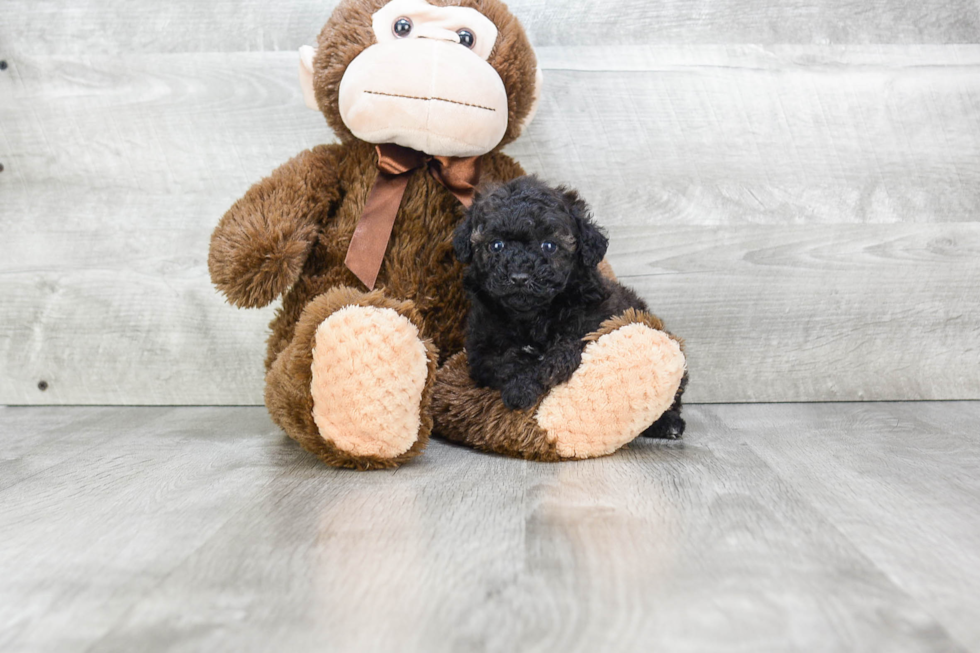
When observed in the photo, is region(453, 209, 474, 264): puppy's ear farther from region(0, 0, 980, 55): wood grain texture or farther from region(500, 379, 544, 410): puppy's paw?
region(0, 0, 980, 55): wood grain texture

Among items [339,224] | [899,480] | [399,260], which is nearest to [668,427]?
[899,480]

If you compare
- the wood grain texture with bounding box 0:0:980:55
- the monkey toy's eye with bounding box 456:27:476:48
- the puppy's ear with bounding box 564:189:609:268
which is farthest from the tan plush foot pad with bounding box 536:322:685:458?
the wood grain texture with bounding box 0:0:980:55

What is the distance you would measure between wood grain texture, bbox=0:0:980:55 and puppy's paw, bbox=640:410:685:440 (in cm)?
70

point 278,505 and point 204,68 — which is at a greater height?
point 204,68

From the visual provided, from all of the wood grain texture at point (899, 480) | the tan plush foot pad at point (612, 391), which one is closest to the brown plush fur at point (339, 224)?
the tan plush foot pad at point (612, 391)

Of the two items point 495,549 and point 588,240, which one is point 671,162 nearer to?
point 588,240

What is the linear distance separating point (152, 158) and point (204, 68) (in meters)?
0.19

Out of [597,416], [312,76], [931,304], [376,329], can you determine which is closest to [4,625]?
[376,329]

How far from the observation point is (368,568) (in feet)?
2.24

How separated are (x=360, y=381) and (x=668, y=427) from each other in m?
0.47

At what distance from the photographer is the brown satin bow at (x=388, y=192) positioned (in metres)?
1.17

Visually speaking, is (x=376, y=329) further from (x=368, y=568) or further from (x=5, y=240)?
(x=5, y=240)

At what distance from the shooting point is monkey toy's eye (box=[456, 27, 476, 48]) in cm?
114

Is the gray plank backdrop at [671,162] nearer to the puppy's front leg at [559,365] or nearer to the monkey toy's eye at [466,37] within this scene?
the monkey toy's eye at [466,37]
